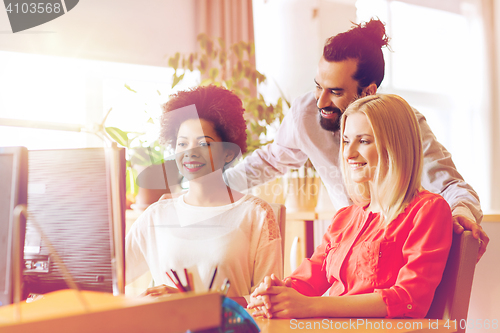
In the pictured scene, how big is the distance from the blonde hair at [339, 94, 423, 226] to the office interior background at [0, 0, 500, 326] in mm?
1099

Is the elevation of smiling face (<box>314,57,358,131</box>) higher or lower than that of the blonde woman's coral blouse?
higher

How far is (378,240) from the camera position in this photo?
975 mm

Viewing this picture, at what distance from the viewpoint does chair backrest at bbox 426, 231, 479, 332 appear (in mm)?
966

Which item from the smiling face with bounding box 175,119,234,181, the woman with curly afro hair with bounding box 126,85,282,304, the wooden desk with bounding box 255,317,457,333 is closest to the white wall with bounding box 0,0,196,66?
the woman with curly afro hair with bounding box 126,85,282,304

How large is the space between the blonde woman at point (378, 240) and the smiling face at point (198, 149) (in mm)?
366

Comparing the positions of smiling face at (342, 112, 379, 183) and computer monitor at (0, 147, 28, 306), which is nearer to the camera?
computer monitor at (0, 147, 28, 306)

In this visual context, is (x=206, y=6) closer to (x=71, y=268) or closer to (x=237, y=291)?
(x=237, y=291)

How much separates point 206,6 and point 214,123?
196 centimetres

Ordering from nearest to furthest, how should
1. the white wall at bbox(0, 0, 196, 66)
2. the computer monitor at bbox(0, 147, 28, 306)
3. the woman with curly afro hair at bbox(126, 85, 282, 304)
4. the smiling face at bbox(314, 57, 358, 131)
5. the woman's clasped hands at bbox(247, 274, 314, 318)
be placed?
the computer monitor at bbox(0, 147, 28, 306)
the woman's clasped hands at bbox(247, 274, 314, 318)
the woman with curly afro hair at bbox(126, 85, 282, 304)
the smiling face at bbox(314, 57, 358, 131)
the white wall at bbox(0, 0, 196, 66)

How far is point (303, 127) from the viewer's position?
1717 mm

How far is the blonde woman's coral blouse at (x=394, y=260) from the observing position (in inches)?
35.2

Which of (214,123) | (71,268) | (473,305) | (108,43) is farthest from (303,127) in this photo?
(108,43)

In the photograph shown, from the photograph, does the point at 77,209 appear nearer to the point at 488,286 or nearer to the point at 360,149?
the point at 360,149

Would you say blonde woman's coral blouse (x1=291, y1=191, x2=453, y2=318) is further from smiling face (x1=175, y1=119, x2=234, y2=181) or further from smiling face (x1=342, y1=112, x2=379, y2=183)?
smiling face (x1=175, y1=119, x2=234, y2=181)
